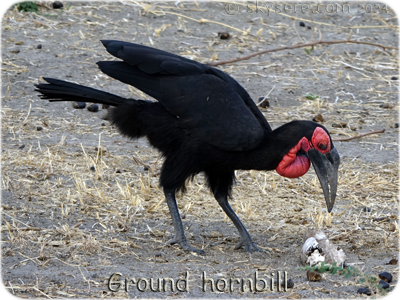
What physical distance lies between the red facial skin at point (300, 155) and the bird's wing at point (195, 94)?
0.22m

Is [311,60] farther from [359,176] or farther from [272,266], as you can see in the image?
[272,266]

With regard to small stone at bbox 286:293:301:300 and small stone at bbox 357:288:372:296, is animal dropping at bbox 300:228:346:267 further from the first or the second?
small stone at bbox 286:293:301:300

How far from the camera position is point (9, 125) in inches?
222

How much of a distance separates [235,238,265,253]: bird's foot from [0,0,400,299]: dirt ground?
0.19 feet

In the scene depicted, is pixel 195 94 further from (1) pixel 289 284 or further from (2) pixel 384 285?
(2) pixel 384 285

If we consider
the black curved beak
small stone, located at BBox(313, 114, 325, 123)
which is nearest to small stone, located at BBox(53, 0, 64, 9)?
small stone, located at BBox(313, 114, 325, 123)

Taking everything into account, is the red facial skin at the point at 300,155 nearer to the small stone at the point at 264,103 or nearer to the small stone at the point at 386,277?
the small stone at the point at 386,277

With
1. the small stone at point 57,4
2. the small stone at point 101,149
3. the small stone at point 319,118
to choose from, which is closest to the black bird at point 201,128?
the small stone at point 101,149

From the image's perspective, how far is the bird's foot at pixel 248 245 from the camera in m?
4.00

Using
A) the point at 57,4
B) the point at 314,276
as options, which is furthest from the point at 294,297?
the point at 57,4

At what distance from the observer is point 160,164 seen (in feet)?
17.3

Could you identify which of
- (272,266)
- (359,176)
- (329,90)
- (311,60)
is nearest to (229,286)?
(272,266)

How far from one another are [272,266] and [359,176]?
6.12 feet

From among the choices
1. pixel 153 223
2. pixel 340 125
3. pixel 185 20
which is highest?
pixel 185 20
